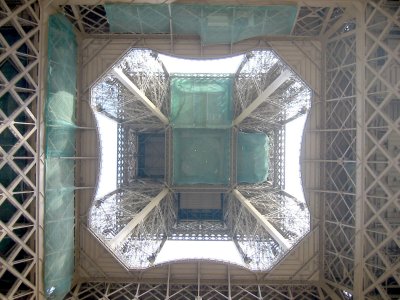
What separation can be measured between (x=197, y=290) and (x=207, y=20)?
11650 millimetres

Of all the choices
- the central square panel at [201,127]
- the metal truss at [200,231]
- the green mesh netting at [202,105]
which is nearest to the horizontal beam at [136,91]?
the green mesh netting at [202,105]

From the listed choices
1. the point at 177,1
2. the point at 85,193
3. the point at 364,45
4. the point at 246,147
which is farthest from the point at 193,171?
the point at 364,45

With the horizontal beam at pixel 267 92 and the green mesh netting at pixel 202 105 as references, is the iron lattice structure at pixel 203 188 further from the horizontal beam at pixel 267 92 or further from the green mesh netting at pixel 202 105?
the green mesh netting at pixel 202 105

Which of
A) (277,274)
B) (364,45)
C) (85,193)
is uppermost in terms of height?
(364,45)

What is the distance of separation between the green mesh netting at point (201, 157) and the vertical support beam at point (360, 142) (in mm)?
7393

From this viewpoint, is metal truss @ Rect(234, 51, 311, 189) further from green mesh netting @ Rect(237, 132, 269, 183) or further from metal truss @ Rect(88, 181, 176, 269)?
metal truss @ Rect(88, 181, 176, 269)

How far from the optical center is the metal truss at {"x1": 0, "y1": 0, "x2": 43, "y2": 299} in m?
11.5

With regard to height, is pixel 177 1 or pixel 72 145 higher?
pixel 177 1

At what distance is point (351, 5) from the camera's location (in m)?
12.8

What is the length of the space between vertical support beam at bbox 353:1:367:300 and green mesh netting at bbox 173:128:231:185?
24.3 feet

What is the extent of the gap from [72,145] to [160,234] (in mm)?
7637

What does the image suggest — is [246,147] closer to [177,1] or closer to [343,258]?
[343,258]

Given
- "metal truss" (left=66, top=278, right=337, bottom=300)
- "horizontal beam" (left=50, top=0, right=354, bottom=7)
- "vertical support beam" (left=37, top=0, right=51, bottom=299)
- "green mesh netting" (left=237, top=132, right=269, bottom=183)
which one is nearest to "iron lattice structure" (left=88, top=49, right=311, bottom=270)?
"green mesh netting" (left=237, top=132, right=269, bottom=183)

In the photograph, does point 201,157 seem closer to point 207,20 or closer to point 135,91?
point 135,91
